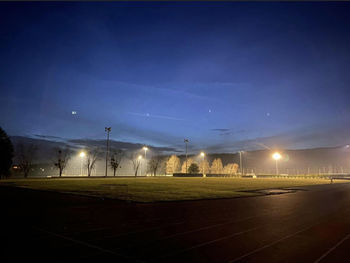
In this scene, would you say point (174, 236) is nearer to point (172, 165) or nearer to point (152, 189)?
point (152, 189)

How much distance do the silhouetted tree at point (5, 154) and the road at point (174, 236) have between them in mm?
44679

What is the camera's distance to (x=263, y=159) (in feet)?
635

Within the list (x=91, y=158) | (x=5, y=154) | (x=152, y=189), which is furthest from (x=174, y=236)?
(x=91, y=158)

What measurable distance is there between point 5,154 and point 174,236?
2061 inches

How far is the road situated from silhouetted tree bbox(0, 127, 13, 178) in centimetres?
4468

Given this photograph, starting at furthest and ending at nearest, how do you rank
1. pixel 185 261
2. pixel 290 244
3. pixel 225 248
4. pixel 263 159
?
1. pixel 263 159
2. pixel 290 244
3. pixel 225 248
4. pixel 185 261

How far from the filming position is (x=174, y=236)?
6734 millimetres

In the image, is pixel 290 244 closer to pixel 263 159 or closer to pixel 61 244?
pixel 61 244

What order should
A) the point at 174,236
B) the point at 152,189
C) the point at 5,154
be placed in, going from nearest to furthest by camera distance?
the point at 174,236 < the point at 152,189 < the point at 5,154

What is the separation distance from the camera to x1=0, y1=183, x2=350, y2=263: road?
17.1 ft

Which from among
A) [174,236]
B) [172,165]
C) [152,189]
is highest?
[172,165]

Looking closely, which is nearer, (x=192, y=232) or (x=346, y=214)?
(x=192, y=232)

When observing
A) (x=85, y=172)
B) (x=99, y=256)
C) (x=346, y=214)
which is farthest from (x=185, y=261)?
(x=85, y=172)

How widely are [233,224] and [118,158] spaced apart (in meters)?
81.7
